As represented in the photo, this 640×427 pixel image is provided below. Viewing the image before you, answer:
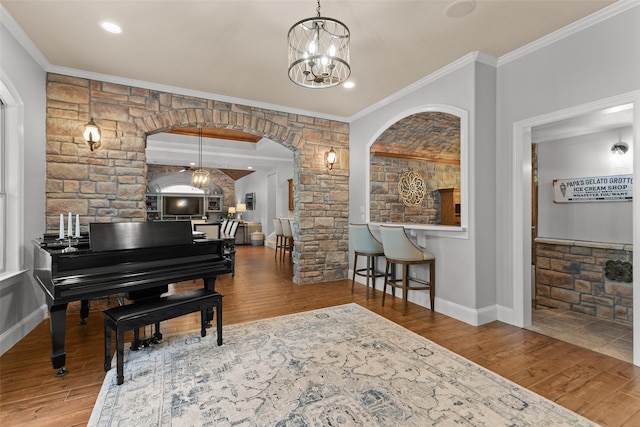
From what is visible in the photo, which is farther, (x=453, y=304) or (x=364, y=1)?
(x=453, y=304)

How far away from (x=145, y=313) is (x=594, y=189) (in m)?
4.91

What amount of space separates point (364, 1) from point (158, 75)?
260cm

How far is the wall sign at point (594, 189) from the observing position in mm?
3354

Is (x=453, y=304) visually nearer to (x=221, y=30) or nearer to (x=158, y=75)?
(x=221, y=30)

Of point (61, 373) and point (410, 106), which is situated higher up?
point (410, 106)

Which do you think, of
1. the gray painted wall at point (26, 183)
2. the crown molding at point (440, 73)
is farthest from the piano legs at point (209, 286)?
the crown molding at point (440, 73)

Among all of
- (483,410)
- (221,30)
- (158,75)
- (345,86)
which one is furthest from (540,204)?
(158,75)

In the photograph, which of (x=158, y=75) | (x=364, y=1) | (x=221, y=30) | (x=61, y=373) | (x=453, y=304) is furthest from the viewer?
(x=158, y=75)

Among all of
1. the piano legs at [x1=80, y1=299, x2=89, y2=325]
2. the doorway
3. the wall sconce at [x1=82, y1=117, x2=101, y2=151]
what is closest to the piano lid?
the piano legs at [x1=80, y1=299, x2=89, y2=325]

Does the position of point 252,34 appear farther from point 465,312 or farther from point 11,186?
point 465,312

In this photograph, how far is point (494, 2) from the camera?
7.63 ft

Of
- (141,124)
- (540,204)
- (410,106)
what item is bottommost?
(540,204)

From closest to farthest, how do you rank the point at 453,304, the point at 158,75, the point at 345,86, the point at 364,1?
the point at 364,1
the point at 453,304
the point at 158,75
the point at 345,86

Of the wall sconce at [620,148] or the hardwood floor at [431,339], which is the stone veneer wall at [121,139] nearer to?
the hardwood floor at [431,339]
